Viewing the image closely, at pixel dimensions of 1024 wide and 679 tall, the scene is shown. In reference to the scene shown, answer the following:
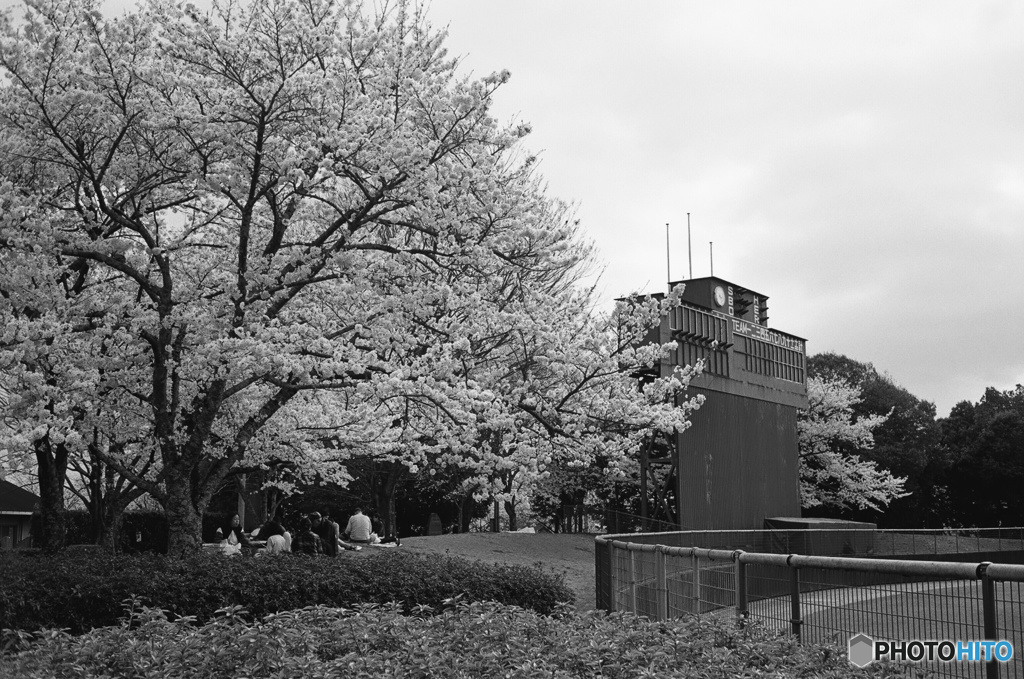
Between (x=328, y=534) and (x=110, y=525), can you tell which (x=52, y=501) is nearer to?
(x=110, y=525)

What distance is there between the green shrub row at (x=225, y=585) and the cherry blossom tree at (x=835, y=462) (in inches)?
1326

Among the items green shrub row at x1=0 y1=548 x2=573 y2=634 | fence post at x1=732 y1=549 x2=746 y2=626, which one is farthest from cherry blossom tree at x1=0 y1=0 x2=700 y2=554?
fence post at x1=732 y1=549 x2=746 y2=626

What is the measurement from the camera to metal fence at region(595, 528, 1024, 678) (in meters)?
4.84

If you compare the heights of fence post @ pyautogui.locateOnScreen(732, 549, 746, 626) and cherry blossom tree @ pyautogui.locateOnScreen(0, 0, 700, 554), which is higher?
cherry blossom tree @ pyautogui.locateOnScreen(0, 0, 700, 554)

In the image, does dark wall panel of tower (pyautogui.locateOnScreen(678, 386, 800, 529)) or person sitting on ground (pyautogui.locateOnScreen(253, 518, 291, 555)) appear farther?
dark wall panel of tower (pyautogui.locateOnScreen(678, 386, 800, 529))

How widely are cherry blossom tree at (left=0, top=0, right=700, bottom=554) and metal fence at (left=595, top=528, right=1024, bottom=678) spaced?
4539 millimetres

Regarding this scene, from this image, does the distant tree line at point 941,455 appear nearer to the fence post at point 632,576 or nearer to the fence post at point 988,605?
the fence post at point 632,576

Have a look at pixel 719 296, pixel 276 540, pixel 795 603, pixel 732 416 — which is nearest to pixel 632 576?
pixel 795 603

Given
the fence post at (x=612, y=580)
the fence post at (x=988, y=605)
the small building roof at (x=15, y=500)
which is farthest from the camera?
the small building roof at (x=15, y=500)

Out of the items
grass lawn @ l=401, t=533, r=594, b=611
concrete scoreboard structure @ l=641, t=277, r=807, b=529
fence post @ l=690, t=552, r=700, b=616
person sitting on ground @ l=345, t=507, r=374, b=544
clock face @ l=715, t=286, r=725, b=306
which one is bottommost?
grass lawn @ l=401, t=533, r=594, b=611

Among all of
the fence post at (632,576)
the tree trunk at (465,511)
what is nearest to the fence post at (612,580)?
the fence post at (632,576)

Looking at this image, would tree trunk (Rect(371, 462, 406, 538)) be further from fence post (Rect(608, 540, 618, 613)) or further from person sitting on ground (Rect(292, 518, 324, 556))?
fence post (Rect(608, 540, 618, 613))

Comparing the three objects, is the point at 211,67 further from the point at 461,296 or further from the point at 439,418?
the point at 439,418

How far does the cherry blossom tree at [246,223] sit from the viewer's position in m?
12.9
